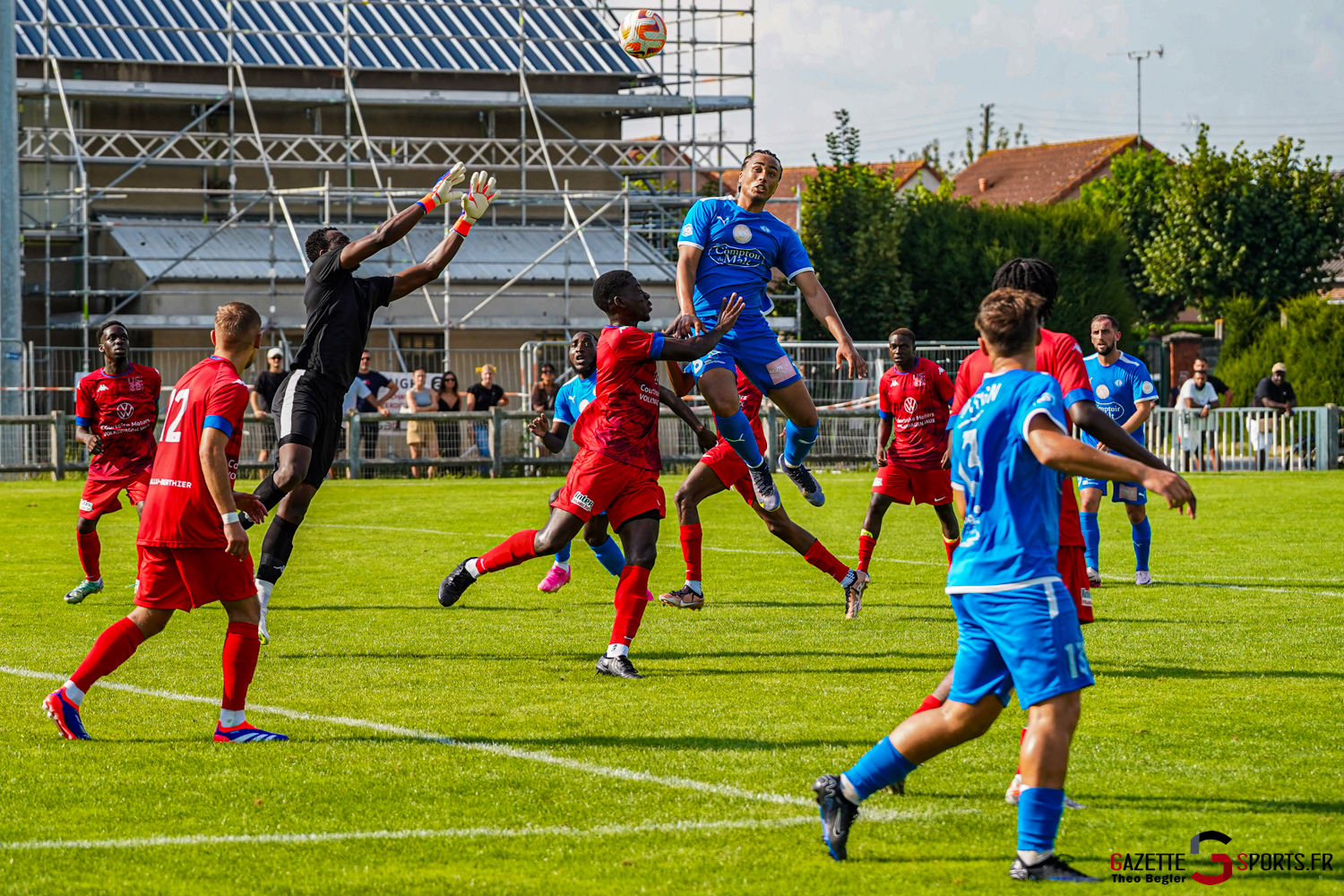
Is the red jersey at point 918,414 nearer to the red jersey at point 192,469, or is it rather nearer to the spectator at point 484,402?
the red jersey at point 192,469

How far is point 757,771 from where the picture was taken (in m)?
6.45

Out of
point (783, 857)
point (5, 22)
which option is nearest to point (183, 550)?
point (783, 857)

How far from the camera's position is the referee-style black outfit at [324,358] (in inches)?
375

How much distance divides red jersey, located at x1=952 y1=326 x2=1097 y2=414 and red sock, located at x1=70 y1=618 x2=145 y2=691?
356 cm

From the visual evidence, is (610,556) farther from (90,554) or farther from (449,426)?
(449,426)

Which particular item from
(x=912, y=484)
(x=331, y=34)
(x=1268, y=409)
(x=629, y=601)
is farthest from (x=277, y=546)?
(x=331, y=34)

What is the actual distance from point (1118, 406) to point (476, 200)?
6.16m

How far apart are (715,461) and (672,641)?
5.80 ft

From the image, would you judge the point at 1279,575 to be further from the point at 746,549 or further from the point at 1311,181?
the point at 1311,181

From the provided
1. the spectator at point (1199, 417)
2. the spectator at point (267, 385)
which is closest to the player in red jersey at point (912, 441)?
the spectator at point (267, 385)

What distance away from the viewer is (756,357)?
10586 mm

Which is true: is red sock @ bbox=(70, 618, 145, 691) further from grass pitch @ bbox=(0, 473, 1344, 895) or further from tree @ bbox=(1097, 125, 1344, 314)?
tree @ bbox=(1097, 125, 1344, 314)

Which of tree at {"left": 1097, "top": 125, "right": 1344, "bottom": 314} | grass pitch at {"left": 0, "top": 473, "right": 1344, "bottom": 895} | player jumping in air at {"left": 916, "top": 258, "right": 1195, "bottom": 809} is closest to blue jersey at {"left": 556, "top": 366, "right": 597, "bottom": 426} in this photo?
grass pitch at {"left": 0, "top": 473, "right": 1344, "bottom": 895}

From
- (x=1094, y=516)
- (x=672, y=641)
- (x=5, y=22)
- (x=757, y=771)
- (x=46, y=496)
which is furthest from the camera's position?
(x=5, y=22)
